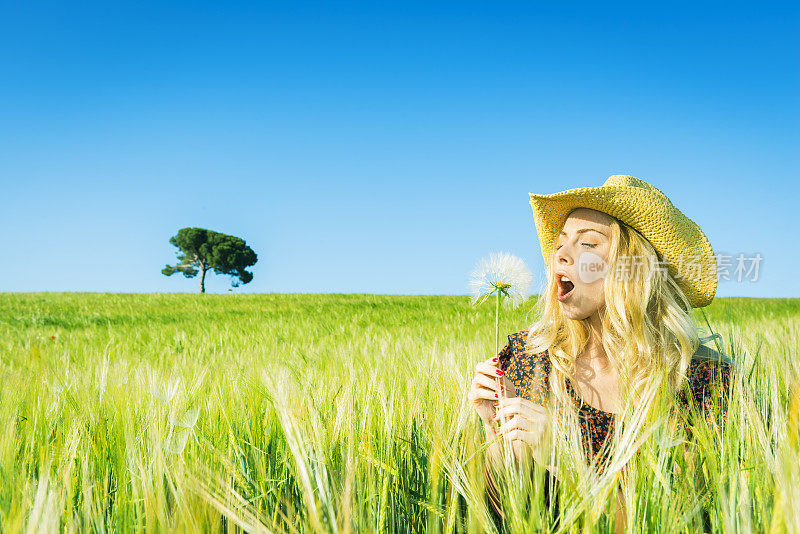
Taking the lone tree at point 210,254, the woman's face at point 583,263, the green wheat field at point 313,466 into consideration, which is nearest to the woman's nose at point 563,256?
the woman's face at point 583,263

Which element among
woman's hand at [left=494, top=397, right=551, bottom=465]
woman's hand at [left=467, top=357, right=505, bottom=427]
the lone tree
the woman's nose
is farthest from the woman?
the lone tree

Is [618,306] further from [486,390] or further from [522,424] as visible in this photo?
[522,424]

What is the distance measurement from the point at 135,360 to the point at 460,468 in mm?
3443

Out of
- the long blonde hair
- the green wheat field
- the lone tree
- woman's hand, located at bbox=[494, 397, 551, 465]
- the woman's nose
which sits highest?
the lone tree

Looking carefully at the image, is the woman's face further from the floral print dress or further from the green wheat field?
the green wheat field

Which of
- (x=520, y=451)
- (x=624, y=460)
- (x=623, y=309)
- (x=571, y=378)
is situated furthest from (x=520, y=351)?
(x=624, y=460)

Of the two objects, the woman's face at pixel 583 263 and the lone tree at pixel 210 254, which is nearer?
the woman's face at pixel 583 263

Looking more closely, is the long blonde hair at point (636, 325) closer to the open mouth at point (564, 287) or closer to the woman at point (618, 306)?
the woman at point (618, 306)

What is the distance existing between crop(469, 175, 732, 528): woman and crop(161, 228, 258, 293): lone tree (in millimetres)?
51081

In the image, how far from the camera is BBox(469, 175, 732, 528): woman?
192 cm

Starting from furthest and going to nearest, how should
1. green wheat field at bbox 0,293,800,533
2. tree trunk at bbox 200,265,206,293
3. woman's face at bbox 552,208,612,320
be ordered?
tree trunk at bbox 200,265,206,293 < woman's face at bbox 552,208,612,320 < green wheat field at bbox 0,293,800,533

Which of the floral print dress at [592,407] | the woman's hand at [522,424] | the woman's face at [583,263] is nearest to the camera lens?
the woman's hand at [522,424]

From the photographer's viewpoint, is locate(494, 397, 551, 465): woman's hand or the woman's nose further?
the woman's nose

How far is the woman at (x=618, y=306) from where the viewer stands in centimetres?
192
